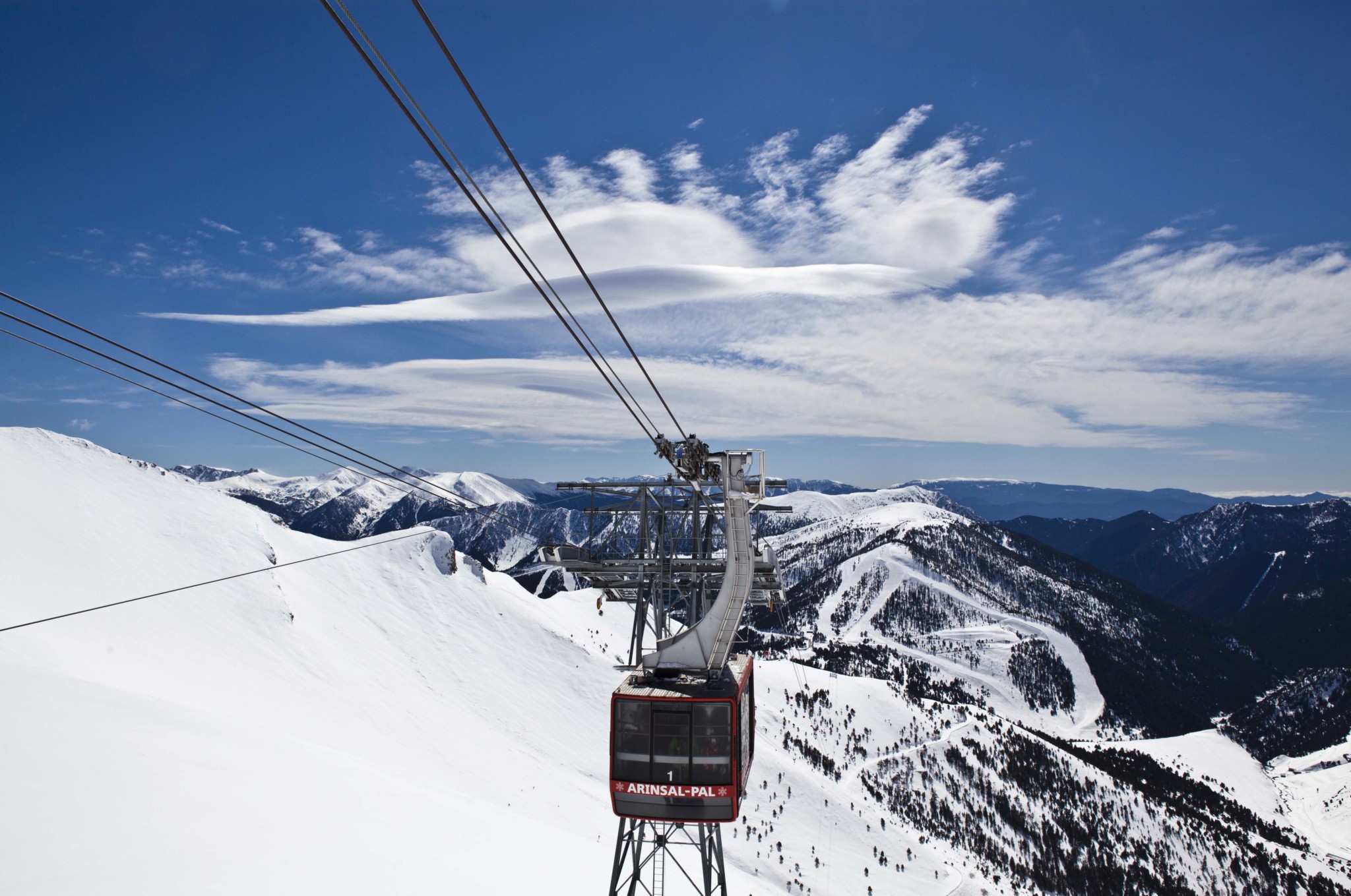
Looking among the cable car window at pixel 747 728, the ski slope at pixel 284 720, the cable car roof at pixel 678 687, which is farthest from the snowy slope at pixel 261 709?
the cable car window at pixel 747 728

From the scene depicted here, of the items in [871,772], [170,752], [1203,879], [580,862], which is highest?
[170,752]

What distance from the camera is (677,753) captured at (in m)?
19.5

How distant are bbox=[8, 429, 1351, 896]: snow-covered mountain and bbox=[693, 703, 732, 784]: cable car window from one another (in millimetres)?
16967

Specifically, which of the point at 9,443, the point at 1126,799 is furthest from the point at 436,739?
the point at 1126,799

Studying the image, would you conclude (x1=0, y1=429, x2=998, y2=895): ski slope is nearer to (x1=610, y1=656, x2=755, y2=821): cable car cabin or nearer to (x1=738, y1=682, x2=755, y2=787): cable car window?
(x1=610, y1=656, x2=755, y2=821): cable car cabin

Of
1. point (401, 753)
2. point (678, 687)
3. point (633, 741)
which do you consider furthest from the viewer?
point (401, 753)

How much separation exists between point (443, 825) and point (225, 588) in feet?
144

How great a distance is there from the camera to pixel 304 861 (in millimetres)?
26656

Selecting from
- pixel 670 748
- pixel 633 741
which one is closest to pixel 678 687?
pixel 670 748

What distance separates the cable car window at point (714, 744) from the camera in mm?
19391

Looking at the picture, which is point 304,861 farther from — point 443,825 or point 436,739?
point 436,739

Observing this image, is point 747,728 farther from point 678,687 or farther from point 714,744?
point 678,687

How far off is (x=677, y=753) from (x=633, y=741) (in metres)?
1.35

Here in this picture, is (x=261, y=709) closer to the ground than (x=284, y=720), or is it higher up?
higher up
